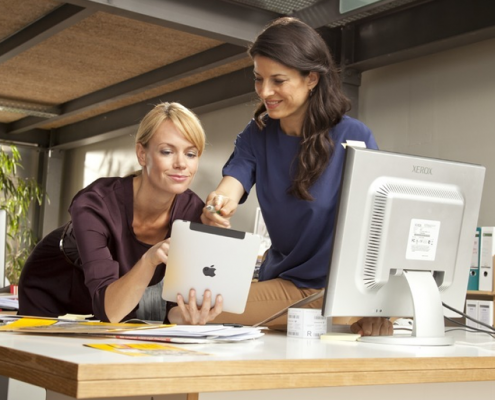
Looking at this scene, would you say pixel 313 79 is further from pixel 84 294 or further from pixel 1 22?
pixel 1 22

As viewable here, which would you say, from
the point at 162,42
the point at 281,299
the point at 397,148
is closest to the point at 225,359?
the point at 281,299

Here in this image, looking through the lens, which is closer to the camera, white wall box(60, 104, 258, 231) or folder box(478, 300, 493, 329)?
folder box(478, 300, 493, 329)

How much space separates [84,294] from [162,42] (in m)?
3.93

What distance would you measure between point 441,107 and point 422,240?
3.60 m

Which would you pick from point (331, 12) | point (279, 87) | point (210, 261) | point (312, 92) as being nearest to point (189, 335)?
point (210, 261)

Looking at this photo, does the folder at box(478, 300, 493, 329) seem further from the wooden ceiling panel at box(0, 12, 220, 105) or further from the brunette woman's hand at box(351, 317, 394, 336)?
the brunette woman's hand at box(351, 317, 394, 336)

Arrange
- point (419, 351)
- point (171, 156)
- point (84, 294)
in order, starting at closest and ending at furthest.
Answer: point (419, 351)
point (171, 156)
point (84, 294)

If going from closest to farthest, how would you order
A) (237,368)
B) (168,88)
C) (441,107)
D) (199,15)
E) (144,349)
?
1. (237,368)
2. (144,349)
3. (199,15)
4. (441,107)
5. (168,88)

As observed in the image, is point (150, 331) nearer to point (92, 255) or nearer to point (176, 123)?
point (92, 255)

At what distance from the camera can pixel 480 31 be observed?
14.6 ft

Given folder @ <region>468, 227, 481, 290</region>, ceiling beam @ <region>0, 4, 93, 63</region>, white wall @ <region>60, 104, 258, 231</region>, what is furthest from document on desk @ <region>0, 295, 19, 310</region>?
white wall @ <region>60, 104, 258, 231</region>

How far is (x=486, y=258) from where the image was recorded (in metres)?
4.55

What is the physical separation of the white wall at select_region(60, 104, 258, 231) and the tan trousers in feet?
13.8

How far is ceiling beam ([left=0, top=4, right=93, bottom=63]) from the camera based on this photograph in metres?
4.99
